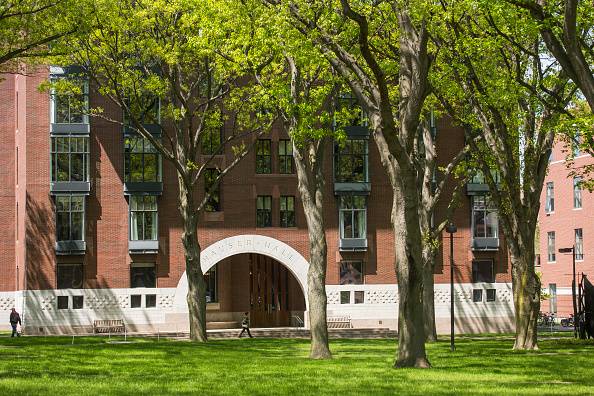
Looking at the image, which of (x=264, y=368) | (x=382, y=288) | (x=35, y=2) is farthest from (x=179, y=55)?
(x=382, y=288)

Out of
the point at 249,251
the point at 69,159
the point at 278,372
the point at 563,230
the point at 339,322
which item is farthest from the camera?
the point at 563,230

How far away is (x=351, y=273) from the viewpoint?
65.1m

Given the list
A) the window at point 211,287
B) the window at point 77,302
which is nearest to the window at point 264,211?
the window at point 211,287

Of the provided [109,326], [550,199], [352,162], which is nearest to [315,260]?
[109,326]

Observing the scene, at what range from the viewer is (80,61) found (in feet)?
139

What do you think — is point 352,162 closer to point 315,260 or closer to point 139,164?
point 139,164

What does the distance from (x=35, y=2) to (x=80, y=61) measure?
30.8 feet

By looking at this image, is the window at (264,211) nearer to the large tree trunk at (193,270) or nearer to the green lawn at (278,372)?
the large tree trunk at (193,270)

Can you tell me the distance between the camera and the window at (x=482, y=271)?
6650 centimetres

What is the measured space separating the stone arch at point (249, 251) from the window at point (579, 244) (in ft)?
86.9

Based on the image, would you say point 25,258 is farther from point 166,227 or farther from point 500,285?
point 500,285

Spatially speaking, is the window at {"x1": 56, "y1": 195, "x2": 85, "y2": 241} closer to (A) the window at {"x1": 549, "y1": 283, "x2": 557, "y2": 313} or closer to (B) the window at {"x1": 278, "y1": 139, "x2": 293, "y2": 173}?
(B) the window at {"x1": 278, "y1": 139, "x2": 293, "y2": 173}

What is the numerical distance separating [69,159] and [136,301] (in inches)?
344

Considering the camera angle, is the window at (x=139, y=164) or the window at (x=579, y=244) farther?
the window at (x=579, y=244)
